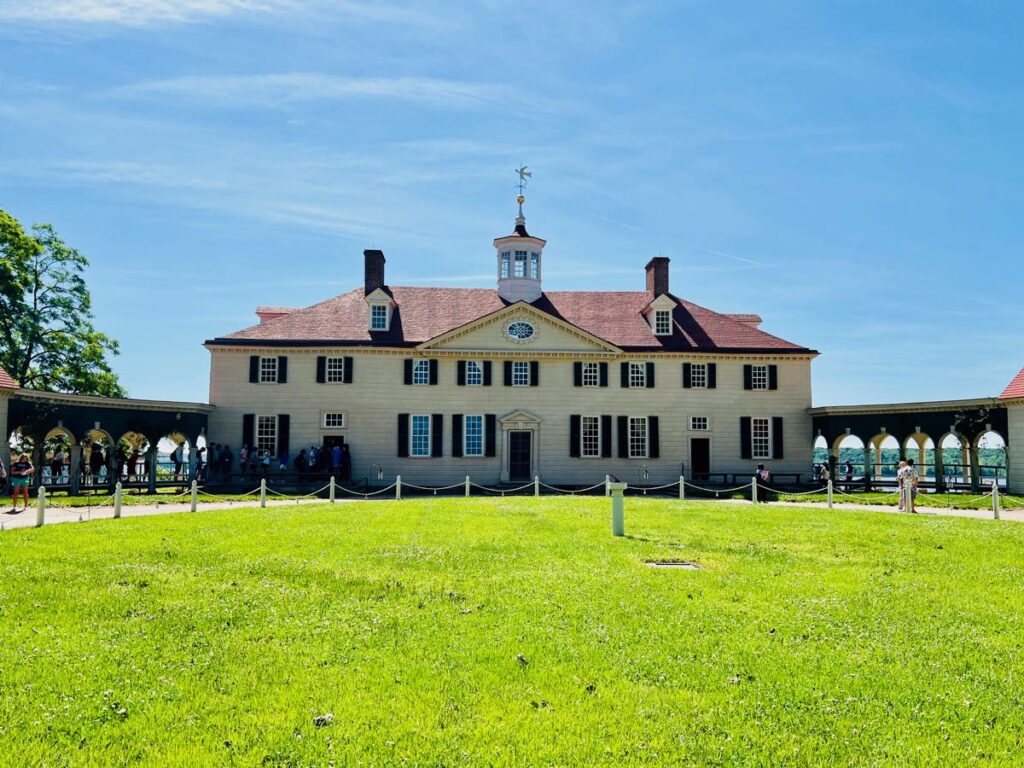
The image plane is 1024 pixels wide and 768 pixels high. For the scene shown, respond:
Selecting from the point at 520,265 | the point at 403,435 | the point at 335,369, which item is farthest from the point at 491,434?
the point at 520,265

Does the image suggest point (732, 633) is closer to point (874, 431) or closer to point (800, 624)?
point (800, 624)

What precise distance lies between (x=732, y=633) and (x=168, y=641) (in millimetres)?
5140

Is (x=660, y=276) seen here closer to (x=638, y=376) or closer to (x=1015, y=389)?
(x=638, y=376)

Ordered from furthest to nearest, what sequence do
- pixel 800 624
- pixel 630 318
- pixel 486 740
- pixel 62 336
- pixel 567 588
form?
pixel 630 318
pixel 62 336
pixel 567 588
pixel 800 624
pixel 486 740

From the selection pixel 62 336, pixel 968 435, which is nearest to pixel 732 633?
pixel 968 435

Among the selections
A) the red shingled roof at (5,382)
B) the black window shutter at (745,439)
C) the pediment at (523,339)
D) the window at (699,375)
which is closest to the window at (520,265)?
the pediment at (523,339)

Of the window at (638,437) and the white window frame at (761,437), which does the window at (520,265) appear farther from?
the white window frame at (761,437)

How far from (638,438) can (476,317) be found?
9.44 metres

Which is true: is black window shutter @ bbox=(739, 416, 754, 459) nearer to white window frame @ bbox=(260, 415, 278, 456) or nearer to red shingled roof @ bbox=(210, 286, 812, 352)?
red shingled roof @ bbox=(210, 286, 812, 352)

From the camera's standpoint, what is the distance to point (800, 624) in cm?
778

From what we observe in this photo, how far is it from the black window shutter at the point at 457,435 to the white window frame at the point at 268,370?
320 inches

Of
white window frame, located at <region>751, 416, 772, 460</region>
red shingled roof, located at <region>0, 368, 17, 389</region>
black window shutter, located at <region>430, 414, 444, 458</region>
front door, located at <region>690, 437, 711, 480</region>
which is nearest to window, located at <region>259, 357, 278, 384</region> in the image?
black window shutter, located at <region>430, 414, 444, 458</region>

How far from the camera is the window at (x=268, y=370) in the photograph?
3512 centimetres

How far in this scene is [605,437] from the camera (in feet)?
118
